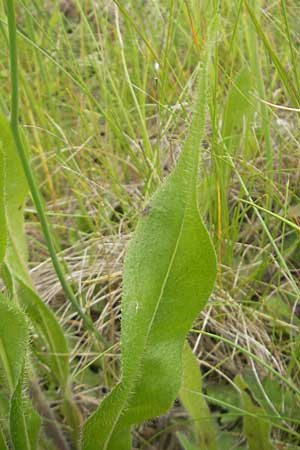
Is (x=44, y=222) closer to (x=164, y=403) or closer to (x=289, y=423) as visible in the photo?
(x=164, y=403)

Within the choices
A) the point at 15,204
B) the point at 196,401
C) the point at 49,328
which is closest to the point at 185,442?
the point at 196,401

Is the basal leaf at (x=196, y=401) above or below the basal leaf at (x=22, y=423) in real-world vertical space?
below

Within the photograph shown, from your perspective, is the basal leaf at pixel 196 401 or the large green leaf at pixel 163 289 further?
the basal leaf at pixel 196 401

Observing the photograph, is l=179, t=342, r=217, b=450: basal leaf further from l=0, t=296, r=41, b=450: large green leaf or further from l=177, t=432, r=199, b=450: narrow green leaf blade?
l=0, t=296, r=41, b=450: large green leaf

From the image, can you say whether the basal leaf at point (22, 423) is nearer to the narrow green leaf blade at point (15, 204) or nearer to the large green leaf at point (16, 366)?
the large green leaf at point (16, 366)

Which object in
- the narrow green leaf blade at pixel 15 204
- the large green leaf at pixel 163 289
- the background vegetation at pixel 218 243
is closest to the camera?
the large green leaf at pixel 163 289

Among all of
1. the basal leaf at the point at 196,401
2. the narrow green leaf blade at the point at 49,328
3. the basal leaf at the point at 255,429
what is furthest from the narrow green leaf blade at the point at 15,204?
the basal leaf at the point at 255,429

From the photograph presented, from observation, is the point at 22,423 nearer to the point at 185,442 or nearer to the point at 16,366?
the point at 16,366

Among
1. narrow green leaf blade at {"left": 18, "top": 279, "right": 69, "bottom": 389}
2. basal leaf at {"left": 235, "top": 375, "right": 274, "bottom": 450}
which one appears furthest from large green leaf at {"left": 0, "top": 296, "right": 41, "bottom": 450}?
basal leaf at {"left": 235, "top": 375, "right": 274, "bottom": 450}
